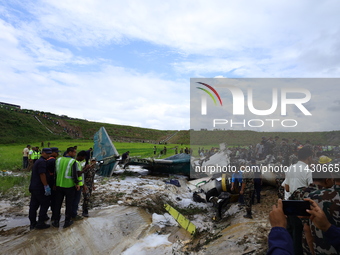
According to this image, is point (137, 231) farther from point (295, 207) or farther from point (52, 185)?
point (295, 207)

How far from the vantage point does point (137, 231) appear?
554 cm

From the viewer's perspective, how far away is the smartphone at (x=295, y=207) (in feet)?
5.24

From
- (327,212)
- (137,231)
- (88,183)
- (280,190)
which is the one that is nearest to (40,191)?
(88,183)

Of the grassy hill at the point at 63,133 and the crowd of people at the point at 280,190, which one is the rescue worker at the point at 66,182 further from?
the grassy hill at the point at 63,133

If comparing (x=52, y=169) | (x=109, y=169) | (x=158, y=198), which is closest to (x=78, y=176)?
(x=52, y=169)

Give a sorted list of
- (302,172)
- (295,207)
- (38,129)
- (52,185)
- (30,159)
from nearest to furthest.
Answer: (295,207), (302,172), (52,185), (30,159), (38,129)

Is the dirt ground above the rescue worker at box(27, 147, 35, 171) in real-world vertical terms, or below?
below

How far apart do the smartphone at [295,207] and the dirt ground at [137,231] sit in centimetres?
268

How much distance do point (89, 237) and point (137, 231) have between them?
1.12 m

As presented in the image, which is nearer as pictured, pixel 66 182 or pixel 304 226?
pixel 304 226

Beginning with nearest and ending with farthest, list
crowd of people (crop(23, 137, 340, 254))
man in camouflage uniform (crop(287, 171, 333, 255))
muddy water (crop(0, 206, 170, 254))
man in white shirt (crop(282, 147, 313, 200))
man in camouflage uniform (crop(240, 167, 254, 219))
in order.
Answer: crowd of people (crop(23, 137, 340, 254)) → man in camouflage uniform (crop(287, 171, 333, 255)) → man in white shirt (crop(282, 147, 313, 200)) → muddy water (crop(0, 206, 170, 254)) → man in camouflage uniform (crop(240, 167, 254, 219))

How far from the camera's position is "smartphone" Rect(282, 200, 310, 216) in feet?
5.24

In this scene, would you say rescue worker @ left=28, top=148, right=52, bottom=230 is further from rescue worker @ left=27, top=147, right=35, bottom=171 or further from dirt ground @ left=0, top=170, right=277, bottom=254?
rescue worker @ left=27, top=147, right=35, bottom=171

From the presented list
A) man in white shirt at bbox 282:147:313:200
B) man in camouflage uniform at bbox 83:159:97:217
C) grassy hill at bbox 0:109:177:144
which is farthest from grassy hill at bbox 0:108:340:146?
man in white shirt at bbox 282:147:313:200
